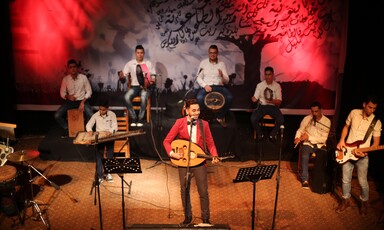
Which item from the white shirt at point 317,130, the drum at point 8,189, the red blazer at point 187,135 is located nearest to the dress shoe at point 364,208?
the white shirt at point 317,130

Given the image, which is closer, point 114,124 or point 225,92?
point 114,124

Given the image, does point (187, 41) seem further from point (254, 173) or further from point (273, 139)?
point (254, 173)

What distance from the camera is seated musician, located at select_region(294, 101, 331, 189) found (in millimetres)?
8124

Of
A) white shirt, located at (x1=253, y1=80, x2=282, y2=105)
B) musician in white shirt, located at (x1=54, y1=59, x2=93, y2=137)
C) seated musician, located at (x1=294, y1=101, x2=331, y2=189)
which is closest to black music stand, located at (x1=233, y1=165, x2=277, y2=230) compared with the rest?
seated musician, located at (x1=294, y1=101, x2=331, y2=189)

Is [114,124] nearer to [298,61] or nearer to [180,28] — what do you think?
[180,28]

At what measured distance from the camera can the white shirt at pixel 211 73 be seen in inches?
395

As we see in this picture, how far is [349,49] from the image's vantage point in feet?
30.6

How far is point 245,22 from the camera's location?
35.2ft

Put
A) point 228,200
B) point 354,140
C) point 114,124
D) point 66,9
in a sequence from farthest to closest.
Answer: point 66,9
point 114,124
point 228,200
point 354,140

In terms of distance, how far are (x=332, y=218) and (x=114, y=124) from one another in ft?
14.6

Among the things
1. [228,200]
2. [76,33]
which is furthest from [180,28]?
[228,200]

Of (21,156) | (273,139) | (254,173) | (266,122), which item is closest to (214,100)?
(266,122)

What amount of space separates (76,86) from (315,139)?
556 cm

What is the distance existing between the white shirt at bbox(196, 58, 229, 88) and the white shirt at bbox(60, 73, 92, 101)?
2.66 m
